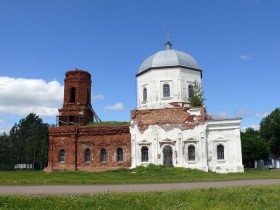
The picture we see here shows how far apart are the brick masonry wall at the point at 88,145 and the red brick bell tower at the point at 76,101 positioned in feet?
7.56

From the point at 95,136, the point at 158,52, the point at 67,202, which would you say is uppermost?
the point at 158,52

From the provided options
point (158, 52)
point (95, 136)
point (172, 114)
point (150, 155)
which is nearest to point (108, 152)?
point (95, 136)

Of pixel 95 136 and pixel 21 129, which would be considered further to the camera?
pixel 21 129

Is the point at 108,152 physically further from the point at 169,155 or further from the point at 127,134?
the point at 169,155

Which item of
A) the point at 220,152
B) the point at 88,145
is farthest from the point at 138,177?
the point at 88,145

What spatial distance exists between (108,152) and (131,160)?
2906mm

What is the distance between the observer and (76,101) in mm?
38031

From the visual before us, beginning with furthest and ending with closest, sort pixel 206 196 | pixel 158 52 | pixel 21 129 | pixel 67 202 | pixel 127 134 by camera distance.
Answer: pixel 21 129 < pixel 158 52 < pixel 127 134 < pixel 206 196 < pixel 67 202

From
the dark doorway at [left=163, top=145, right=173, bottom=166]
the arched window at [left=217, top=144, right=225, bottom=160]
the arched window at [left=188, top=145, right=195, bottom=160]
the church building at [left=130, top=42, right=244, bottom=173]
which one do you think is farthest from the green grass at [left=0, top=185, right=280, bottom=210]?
the dark doorway at [left=163, top=145, right=173, bottom=166]

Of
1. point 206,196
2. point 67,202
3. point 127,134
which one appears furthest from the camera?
point 127,134

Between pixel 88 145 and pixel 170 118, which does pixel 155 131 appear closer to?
pixel 170 118

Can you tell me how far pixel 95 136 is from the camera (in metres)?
35.0

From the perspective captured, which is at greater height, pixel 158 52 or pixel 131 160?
pixel 158 52

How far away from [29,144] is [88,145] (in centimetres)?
3652
